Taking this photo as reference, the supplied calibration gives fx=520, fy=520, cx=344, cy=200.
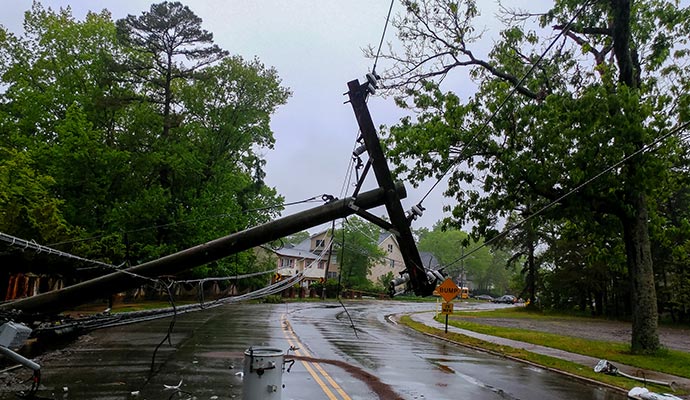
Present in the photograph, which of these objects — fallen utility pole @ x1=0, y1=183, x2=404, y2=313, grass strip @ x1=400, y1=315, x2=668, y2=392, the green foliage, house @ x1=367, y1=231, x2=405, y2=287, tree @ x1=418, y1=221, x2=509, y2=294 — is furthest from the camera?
tree @ x1=418, y1=221, x2=509, y2=294

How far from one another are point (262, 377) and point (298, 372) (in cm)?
481

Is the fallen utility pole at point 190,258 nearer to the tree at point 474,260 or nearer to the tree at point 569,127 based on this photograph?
the tree at point 569,127

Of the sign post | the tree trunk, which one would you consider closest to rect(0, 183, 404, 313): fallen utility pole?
the tree trunk

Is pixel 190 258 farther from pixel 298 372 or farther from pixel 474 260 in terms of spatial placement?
pixel 474 260

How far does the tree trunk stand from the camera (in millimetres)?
17000

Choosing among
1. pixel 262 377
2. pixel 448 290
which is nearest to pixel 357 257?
pixel 448 290

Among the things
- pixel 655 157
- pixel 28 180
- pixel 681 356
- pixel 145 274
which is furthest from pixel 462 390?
pixel 28 180

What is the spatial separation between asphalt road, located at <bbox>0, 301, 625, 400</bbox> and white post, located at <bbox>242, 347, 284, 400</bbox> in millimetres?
2187

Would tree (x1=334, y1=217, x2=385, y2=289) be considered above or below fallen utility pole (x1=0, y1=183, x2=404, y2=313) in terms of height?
above

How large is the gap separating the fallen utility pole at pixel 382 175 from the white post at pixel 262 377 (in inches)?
104

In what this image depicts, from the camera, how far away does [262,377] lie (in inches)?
257

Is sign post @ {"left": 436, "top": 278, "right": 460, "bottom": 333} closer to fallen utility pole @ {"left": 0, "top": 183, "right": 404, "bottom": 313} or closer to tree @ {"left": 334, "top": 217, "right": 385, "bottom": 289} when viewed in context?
fallen utility pole @ {"left": 0, "top": 183, "right": 404, "bottom": 313}

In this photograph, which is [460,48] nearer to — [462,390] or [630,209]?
[630,209]

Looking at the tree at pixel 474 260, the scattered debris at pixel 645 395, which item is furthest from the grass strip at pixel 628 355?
the tree at pixel 474 260
